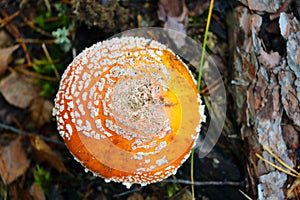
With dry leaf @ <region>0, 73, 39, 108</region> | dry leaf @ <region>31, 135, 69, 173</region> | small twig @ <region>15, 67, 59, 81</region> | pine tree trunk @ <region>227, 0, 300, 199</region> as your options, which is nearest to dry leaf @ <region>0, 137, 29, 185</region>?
dry leaf @ <region>31, 135, 69, 173</region>

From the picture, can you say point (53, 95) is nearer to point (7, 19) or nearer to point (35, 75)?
point (35, 75)

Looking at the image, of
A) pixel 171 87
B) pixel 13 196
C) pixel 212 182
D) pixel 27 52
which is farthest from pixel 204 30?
pixel 13 196

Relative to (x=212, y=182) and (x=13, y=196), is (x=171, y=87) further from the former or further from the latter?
(x=13, y=196)

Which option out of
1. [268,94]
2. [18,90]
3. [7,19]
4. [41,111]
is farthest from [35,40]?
[268,94]

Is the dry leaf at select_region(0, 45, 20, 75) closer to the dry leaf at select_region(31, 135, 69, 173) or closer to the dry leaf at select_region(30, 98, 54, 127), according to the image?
the dry leaf at select_region(30, 98, 54, 127)

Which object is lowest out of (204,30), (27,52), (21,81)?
(21,81)

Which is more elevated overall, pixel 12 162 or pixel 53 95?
pixel 53 95

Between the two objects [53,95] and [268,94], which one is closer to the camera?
[268,94]
